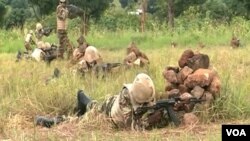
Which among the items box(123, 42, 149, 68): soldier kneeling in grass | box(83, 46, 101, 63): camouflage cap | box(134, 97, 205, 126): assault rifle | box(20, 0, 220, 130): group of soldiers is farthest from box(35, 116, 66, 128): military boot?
box(123, 42, 149, 68): soldier kneeling in grass

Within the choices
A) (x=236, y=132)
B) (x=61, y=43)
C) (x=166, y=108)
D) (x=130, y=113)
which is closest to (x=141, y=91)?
(x=130, y=113)

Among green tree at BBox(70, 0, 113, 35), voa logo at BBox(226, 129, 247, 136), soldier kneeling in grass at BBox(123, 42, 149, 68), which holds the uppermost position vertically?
green tree at BBox(70, 0, 113, 35)

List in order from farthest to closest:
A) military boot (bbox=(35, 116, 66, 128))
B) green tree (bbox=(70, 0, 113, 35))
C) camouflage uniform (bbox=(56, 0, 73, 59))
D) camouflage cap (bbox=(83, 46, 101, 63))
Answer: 1. green tree (bbox=(70, 0, 113, 35))
2. camouflage uniform (bbox=(56, 0, 73, 59))
3. camouflage cap (bbox=(83, 46, 101, 63))
4. military boot (bbox=(35, 116, 66, 128))

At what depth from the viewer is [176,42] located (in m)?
16.6

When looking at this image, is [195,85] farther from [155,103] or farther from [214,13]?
[214,13]

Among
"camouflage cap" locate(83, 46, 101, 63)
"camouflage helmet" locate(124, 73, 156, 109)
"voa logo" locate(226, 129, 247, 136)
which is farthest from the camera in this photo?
"camouflage cap" locate(83, 46, 101, 63)

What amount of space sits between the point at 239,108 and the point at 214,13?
2586cm

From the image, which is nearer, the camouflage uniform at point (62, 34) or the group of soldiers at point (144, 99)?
the group of soldiers at point (144, 99)

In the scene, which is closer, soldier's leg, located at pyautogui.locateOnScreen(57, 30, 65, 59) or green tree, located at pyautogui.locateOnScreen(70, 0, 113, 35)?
soldier's leg, located at pyautogui.locateOnScreen(57, 30, 65, 59)

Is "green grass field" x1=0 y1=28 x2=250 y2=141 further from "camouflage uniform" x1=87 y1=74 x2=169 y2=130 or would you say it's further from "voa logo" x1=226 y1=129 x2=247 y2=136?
"voa logo" x1=226 y1=129 x2=247 y2=136

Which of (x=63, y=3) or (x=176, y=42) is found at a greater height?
(x=63, y=3)

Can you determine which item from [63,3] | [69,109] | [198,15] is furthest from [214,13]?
[69,109]

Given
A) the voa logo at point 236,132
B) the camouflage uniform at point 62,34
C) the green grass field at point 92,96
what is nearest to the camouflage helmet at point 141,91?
the green grass field at point 92,96

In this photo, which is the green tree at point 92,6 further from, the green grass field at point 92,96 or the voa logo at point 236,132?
the voa logo at point 236,132
